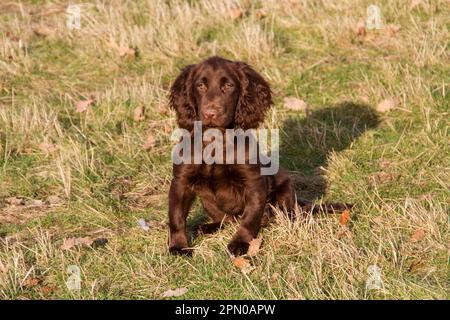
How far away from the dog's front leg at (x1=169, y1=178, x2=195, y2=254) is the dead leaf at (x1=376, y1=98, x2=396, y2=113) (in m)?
2.54

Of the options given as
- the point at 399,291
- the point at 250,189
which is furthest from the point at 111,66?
the point at 399,291

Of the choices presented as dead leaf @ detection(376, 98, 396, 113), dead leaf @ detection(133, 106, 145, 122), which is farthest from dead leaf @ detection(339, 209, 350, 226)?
dead leaf @ detection(133, 106, 145, 122)

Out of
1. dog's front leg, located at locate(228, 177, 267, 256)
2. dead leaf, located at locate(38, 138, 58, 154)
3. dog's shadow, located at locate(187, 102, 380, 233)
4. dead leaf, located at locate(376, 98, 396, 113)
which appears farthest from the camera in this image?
dead leaf, located at locate(376, 98, 396, 113)

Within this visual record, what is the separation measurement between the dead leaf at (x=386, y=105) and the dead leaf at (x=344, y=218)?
6.38 ft

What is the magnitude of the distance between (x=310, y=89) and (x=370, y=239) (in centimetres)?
286

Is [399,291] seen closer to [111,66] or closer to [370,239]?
[370,239]

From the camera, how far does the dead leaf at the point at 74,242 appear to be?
4875mm

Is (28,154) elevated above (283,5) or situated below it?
below

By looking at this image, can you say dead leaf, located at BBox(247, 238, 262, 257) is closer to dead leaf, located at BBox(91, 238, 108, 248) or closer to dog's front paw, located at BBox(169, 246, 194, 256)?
dog's front paw, located at BBox(169, 246, 194, 256)

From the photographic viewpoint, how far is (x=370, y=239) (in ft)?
15.5

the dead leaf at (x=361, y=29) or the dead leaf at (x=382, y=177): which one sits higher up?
the dead leaf at (x=361, y=29)

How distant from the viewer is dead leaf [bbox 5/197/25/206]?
5.79 m

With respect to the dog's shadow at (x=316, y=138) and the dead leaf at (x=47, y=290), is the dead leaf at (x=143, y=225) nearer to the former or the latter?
the dead leaf at (x=47, y=290)

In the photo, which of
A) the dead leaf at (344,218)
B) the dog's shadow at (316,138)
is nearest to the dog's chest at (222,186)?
the dead leaf at (344,218)
